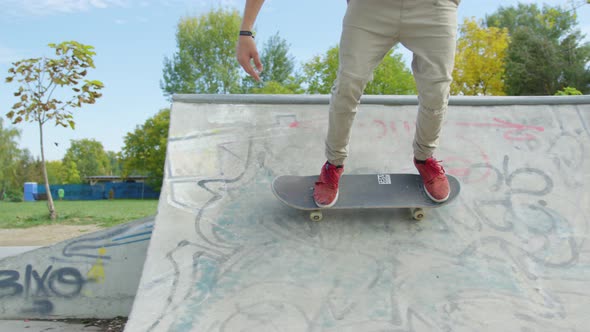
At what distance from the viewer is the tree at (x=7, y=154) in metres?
46.6

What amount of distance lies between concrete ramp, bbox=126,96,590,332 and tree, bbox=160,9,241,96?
44659 mm

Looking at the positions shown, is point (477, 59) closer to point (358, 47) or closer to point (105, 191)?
point (358, 47)

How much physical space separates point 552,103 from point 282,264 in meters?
2.74

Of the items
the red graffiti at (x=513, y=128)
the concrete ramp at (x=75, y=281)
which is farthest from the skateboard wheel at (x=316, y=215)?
the concrete ramp at (x=75, y=281)

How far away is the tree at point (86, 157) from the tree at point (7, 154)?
3877 cm

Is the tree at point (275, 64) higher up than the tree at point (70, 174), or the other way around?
the tree at point (275, 64)

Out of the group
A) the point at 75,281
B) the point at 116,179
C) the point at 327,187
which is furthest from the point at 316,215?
the point at 116,179

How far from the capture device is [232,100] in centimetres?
380

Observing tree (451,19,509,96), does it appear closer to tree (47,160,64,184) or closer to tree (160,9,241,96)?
tree (160,9,241,96)

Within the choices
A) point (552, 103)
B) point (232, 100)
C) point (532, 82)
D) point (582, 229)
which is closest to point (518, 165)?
point (582, 229)

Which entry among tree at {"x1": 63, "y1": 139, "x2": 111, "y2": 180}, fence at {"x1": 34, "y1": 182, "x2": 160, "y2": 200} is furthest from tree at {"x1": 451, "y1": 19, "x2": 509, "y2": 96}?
tree at {"x1": 63, "y1": 139, "x2": 111, "y2": 180}

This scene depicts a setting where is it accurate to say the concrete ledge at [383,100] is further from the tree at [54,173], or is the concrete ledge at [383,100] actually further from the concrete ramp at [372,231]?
Answer: the tree at [54,173]

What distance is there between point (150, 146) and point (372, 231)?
159 feet

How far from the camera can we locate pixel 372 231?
112 inches
